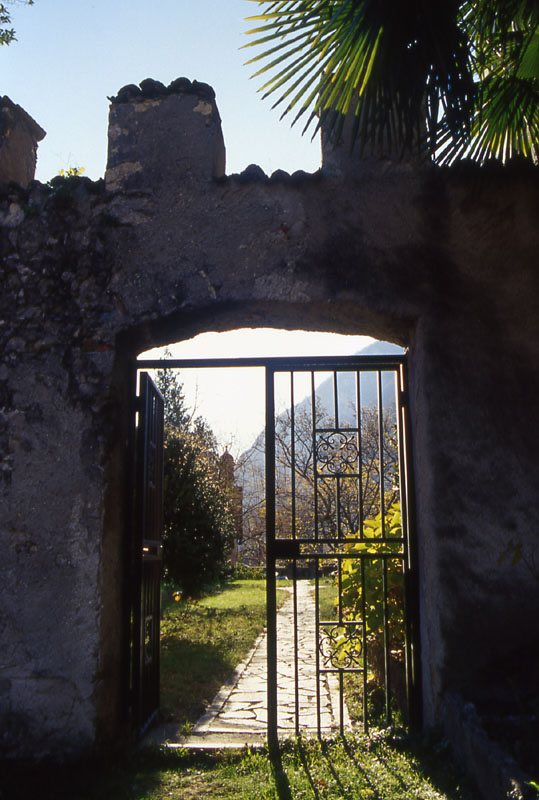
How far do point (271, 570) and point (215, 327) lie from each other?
5.49 ft

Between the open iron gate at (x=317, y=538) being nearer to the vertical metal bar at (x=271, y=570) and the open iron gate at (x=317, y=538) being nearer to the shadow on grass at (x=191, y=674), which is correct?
the vertical metal bar at (x=271, y=570)

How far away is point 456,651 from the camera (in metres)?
3.82

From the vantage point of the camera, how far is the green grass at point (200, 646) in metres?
6.05

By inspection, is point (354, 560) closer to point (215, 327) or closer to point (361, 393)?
point (215, 327)

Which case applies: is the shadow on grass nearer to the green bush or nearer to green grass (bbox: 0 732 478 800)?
green grass (bbox: 0 732 478 800)

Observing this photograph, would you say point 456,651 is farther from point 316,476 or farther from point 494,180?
point 494,180

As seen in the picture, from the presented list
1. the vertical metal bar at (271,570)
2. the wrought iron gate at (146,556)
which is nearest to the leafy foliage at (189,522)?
the wrought iron gate at (146,556)

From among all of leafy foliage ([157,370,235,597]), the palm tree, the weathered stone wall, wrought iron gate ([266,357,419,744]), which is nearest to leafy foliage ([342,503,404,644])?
wrought iron gate ([266,357,419,744])

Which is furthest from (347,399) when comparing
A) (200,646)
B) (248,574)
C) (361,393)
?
(200,646)

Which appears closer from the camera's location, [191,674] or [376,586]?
[376,586]

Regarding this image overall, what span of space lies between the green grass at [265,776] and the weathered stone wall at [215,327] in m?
0.25

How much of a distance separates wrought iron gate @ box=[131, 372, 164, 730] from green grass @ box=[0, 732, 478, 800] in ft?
1.98

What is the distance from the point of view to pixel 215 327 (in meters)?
4.62

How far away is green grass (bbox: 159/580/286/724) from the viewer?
19.8 feet
